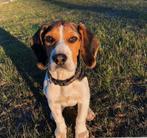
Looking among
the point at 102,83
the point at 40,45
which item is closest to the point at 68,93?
the point at 40,45

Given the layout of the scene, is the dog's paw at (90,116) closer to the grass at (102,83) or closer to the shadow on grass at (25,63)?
the grass at (102,83)

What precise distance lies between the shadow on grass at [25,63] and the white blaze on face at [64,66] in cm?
86

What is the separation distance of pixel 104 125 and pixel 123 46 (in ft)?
10.4

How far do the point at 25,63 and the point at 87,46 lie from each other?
354 cm

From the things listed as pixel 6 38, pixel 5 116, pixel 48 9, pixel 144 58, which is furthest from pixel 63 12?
pixel 5 116

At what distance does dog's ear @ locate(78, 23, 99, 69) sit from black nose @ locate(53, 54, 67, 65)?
1.75 ft

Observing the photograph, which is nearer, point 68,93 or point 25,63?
point 68,93

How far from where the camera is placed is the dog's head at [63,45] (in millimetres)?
5082

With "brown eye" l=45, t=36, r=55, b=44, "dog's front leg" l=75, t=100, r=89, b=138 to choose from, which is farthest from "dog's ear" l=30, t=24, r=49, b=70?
"dog's front leg" l=75, t=100, r=89, b=138

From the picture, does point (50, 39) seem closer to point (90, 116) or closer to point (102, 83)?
point (90, 116)

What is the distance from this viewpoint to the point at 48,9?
17.1m

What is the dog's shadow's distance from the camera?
6410mm

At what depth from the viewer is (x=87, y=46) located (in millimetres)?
5535

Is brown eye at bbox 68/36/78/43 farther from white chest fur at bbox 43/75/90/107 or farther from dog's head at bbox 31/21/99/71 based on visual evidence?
white chest fur at bbox 43/75/90/107
